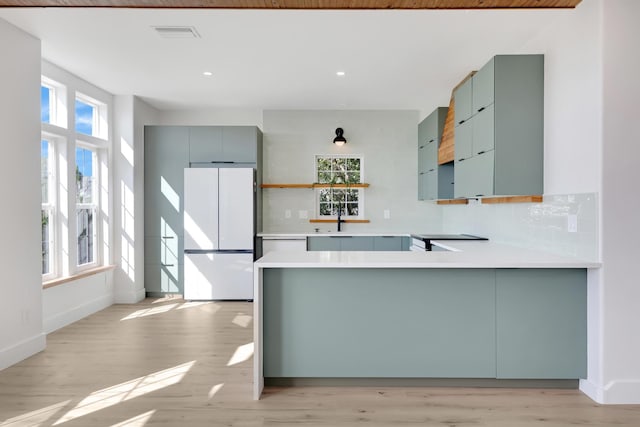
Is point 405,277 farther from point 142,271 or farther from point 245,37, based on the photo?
point 142,271

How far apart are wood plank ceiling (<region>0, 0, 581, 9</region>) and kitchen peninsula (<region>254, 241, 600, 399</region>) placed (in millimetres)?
1534

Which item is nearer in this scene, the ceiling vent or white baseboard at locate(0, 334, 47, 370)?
white baseboard at locate(0, 334, 47, 370)

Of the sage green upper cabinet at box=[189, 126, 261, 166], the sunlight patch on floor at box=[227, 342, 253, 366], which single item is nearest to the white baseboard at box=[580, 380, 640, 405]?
the sunlight patch on floor at box=[227, 342, 253, 366]

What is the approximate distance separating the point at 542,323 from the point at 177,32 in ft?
11.2

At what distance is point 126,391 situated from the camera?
2.78 meters

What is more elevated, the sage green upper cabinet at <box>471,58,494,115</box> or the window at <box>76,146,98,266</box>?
the sage green upper cabinet at <box>471,58,494,115</box>

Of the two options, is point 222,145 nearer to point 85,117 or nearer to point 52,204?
point 85,117

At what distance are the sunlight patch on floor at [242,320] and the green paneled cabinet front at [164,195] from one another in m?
1.43

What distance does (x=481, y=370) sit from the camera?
275cm

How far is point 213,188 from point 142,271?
149cm

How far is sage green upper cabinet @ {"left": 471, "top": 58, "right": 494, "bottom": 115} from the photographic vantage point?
3283 mm

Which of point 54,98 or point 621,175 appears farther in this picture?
point 54,98

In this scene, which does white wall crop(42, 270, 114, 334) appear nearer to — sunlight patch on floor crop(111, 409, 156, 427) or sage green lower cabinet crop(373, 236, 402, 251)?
sunlight patch on floor crop(111, 409, 156, 427)

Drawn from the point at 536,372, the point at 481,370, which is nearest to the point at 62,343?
the point at 481,370
